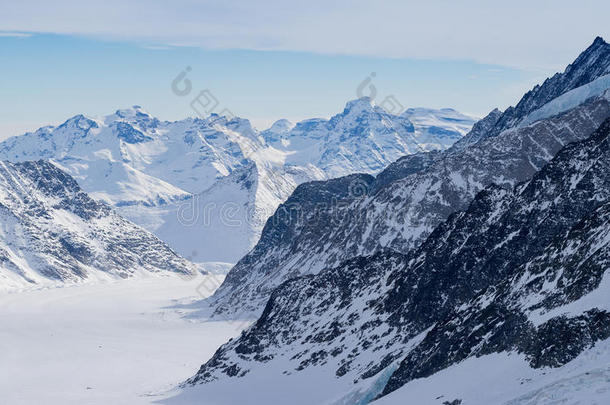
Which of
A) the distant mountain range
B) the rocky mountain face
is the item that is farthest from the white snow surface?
the rocky mountain face

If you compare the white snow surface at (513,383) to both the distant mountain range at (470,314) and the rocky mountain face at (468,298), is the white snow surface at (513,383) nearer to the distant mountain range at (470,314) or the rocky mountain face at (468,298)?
the distant mountain range at (470,314)

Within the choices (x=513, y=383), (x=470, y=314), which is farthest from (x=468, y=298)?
(x=513, y=383)

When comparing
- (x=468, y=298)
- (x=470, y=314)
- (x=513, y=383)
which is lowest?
(x=513, y=383)

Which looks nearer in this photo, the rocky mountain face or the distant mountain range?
the distant mountain range

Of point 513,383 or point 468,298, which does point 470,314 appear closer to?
point 468,298

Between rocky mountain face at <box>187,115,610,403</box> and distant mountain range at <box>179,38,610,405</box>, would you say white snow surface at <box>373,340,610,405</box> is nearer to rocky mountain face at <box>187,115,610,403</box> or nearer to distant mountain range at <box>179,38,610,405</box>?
distant mountain range at <box>179,38,610,405</box>

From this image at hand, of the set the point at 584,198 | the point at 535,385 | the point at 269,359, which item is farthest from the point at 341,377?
the point at 535,385

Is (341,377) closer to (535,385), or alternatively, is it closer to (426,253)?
(426,253)

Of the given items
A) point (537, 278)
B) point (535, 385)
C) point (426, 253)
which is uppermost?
point (426, 253)

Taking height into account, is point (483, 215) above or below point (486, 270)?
above
